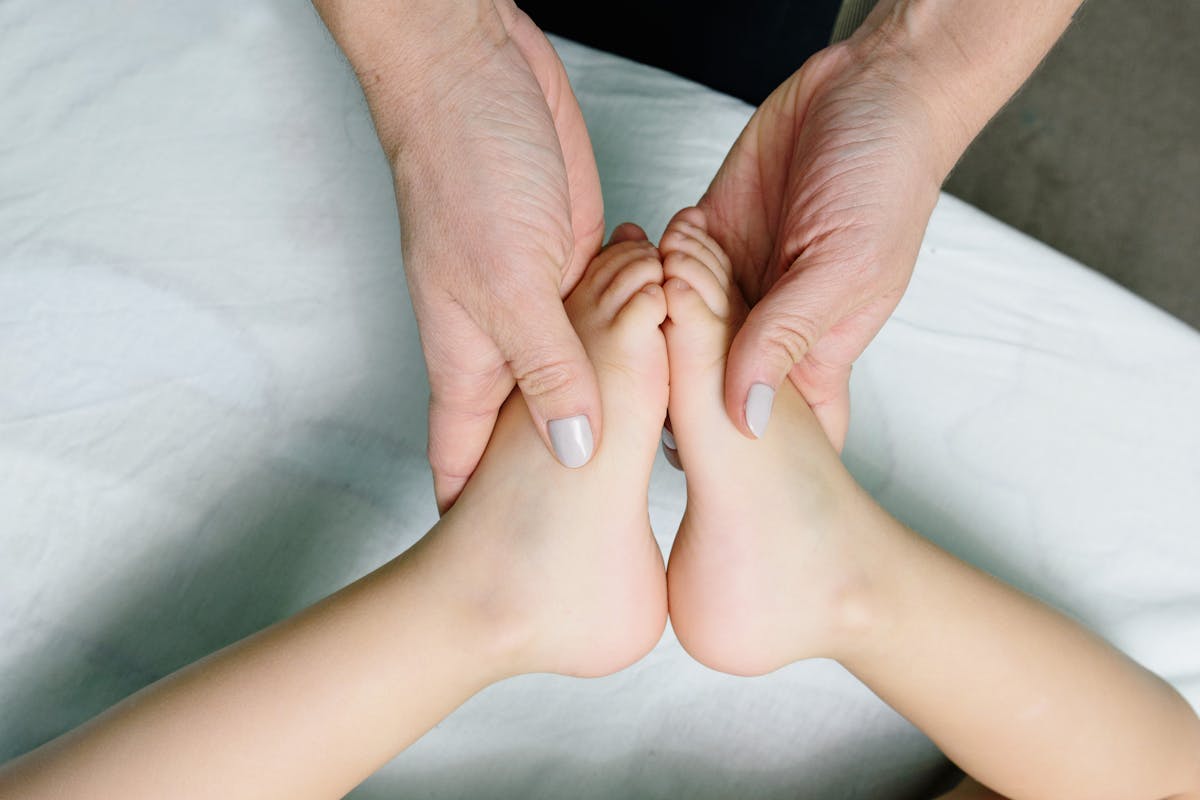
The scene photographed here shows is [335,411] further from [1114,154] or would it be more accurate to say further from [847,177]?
[1114,154]

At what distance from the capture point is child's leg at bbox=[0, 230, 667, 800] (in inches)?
24.8

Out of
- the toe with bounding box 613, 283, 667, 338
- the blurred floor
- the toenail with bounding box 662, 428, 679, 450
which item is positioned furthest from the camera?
the blurred floor

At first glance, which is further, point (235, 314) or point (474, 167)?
point (235, 314)

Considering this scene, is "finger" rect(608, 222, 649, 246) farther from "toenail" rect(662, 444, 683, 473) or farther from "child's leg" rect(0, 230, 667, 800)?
"toenail" rect(662, 444, 683, 473)

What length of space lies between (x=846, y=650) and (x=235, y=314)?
2.07 ft

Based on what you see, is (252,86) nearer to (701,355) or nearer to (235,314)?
(235,314)

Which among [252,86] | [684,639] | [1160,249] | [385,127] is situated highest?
[385,127]

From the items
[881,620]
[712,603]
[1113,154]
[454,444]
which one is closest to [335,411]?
[454,444]

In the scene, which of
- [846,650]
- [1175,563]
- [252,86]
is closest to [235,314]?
[252,86]

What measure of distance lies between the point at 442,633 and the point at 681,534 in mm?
201

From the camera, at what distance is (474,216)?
72 cm

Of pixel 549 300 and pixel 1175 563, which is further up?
pixel 549 300

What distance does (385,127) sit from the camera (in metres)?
0.78

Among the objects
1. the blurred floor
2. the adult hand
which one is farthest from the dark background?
the adult hand
